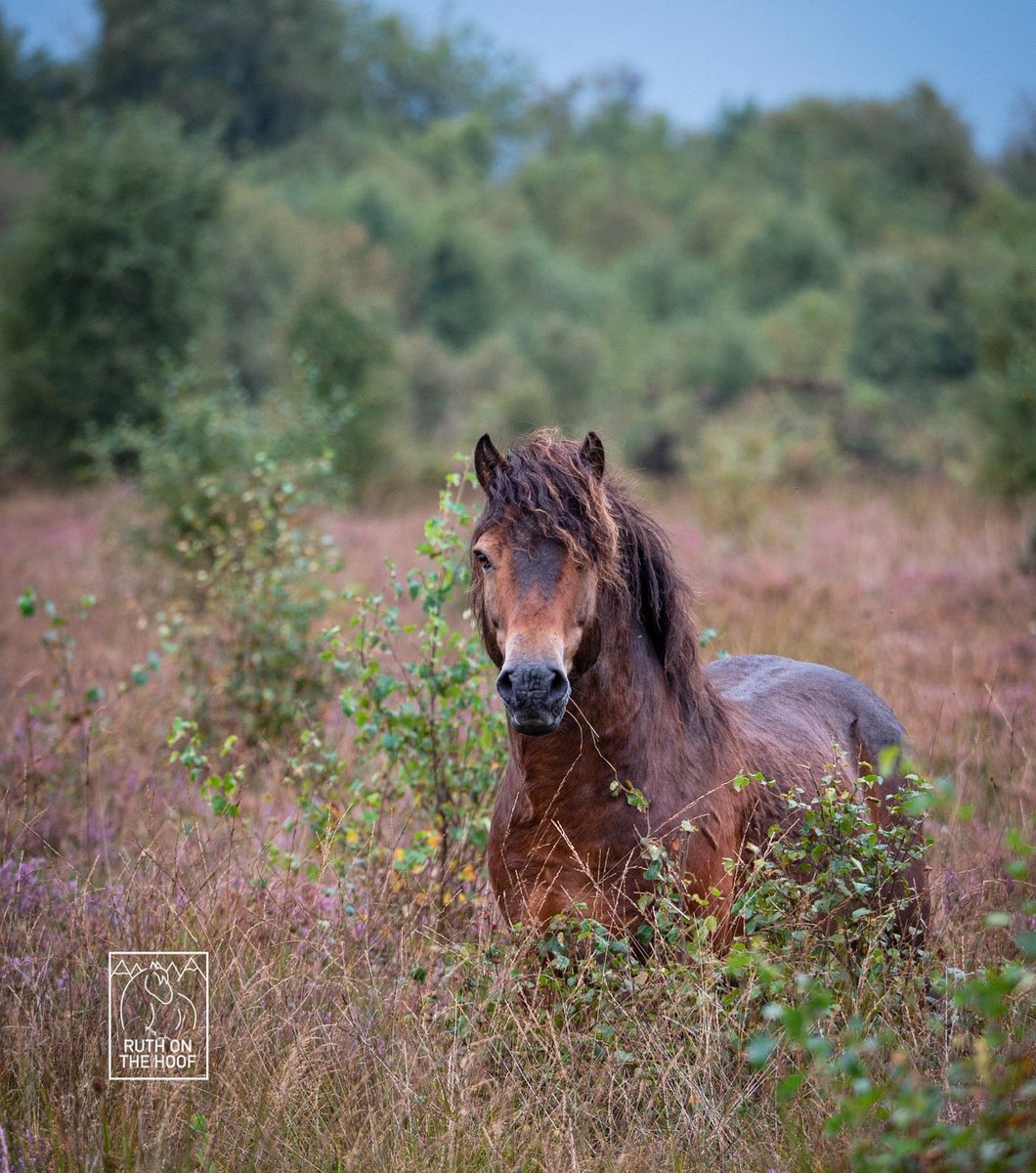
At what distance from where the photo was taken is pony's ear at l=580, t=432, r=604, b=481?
11.6 feet

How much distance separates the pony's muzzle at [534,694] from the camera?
2957 millimetres

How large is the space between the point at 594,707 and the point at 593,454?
2.79ft

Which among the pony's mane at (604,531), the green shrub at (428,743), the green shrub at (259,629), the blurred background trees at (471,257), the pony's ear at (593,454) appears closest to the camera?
the pony's mane at (604,531)

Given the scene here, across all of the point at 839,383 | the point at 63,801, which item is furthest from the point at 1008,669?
the point at 839,383

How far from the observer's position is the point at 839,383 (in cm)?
2558

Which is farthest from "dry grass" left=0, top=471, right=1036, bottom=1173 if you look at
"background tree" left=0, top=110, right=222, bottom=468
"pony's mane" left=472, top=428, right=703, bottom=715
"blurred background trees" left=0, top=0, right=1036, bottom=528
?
"background tree" left=0, top=110, right=222, bottom=468

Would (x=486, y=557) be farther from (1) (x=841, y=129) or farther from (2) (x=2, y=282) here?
(1) (x=841, y=129)

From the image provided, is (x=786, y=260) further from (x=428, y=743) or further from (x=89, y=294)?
(x=428, y=743)

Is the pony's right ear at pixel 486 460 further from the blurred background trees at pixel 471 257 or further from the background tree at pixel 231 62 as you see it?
the background tree at pixel 231 62

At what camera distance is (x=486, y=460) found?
3.58m

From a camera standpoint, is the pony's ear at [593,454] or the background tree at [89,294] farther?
the background tree at [89,294]

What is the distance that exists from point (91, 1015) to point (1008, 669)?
6.99m

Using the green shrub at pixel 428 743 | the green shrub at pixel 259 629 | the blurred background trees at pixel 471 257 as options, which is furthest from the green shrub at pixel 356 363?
the green shrub at pixel 428 743

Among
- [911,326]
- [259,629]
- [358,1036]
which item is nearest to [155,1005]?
[358,1036]
